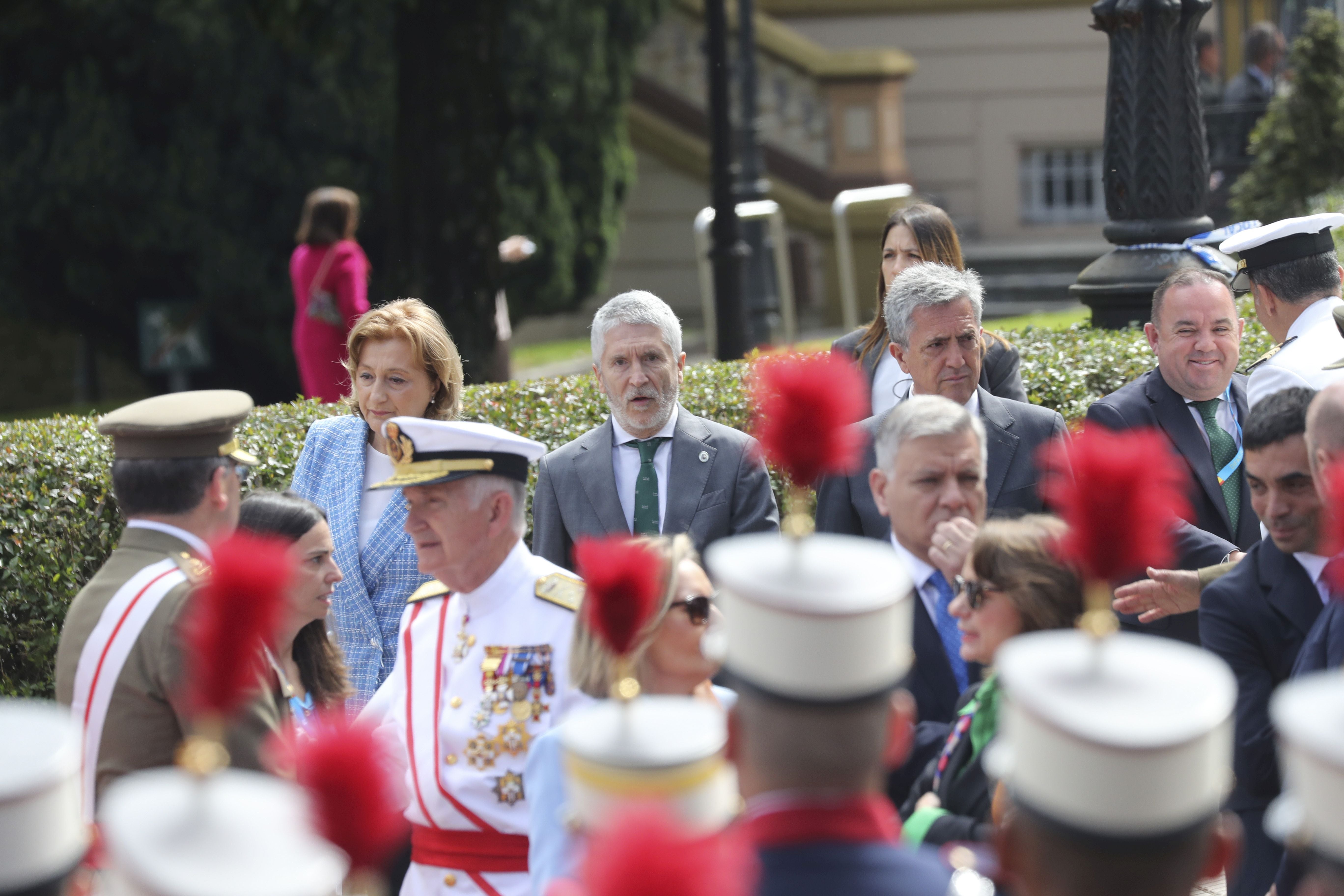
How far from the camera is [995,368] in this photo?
514cm

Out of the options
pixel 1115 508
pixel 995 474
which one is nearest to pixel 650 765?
pixel 1115 508

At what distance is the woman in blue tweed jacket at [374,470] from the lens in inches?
176

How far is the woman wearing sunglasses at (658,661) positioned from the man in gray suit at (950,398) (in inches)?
49.4

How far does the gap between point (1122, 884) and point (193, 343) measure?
41.6 ft

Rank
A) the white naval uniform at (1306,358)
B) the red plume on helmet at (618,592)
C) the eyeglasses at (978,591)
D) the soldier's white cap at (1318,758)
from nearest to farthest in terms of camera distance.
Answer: the soldier's white cap at (1318,758), the red plume on helmet at (618,592), the eyeglasses at (978,591), the white naval uniform at (1306,358)

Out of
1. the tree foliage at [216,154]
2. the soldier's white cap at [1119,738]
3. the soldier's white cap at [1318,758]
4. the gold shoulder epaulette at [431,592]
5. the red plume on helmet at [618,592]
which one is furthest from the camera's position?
the tree foliage at [216,154]

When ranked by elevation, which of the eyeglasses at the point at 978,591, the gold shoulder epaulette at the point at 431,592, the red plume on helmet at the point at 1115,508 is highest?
the red plume on helmet at the point at 1115,508

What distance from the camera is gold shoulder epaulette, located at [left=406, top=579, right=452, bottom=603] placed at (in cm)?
349

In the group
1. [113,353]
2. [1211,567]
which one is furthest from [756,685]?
[113,353]

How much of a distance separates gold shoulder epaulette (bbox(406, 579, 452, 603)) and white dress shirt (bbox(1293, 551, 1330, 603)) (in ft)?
6.31

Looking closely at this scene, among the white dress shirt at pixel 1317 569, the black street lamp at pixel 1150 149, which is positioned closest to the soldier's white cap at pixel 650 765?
the white dress shirt at pixel 1317 569

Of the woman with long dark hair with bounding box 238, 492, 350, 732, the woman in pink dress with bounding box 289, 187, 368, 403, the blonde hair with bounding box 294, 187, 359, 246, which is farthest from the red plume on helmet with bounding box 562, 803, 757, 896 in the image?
the blonde hair with bounding box 294, 187, 359, 246

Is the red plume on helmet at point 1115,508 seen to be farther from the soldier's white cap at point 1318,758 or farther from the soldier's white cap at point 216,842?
the soldier's white cap at point 216,842

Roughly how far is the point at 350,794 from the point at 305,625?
7.82ft
